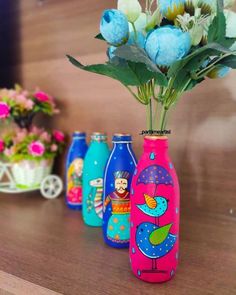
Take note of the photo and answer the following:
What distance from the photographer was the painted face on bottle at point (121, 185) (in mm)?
589

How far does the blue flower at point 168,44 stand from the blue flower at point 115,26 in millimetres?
48

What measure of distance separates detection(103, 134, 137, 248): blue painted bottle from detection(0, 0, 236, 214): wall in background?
0.88ft

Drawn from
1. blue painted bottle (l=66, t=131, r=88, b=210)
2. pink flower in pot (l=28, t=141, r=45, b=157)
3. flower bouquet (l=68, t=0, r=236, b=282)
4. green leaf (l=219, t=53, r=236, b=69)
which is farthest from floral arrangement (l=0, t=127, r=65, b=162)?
green leaf (l=219, t=53, r=236, b=69)

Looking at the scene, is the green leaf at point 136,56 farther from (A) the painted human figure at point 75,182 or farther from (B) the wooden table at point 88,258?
(A) the painted human figure at point 75,182

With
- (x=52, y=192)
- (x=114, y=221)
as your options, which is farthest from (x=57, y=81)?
(x=114, y=221)

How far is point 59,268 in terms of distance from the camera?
0.51 metres

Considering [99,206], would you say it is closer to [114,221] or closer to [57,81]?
[114,221]

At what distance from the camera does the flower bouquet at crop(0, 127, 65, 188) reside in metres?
0.92

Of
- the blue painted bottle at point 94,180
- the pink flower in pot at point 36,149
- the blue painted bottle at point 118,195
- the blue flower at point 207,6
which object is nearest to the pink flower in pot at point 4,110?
the pink flower in pot at point 36,149

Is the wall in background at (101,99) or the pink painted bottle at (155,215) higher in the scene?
the wall in background at (101,99)

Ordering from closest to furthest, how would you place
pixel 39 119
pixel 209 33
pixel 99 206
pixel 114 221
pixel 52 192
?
pixel 209 33, pixel 114 221, pixel 99 206, pixel 52 192, pixel 39 119

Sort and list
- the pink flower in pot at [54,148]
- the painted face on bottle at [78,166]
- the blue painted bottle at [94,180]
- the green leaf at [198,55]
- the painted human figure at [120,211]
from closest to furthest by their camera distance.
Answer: the green leaf at [198,55] < the painted human figure at [120,211] < the blue painted bottle at [94,180] < the painted face on bottle at [78,166] < the pink flower in pot at [54,148]

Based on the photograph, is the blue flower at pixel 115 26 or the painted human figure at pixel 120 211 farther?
the painted human figure at pixel 120 211

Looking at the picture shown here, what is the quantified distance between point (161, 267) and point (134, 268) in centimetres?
5
